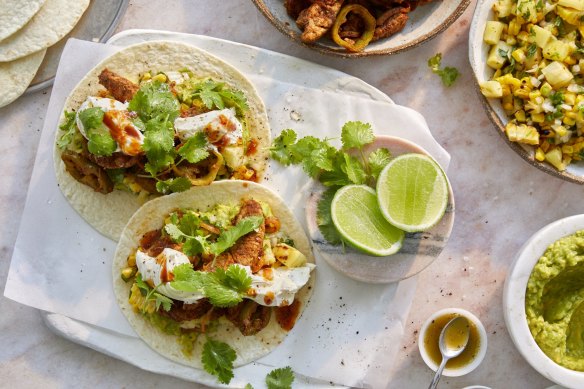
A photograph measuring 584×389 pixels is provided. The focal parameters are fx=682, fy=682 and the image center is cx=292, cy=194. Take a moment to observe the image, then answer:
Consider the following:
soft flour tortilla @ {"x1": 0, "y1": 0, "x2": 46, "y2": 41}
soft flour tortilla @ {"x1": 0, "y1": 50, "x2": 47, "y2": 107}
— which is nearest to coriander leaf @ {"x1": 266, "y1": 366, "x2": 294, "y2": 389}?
soft flour tortilla @ {"x1": 0, "y1": 50, "x2": 47, "y2": 107}

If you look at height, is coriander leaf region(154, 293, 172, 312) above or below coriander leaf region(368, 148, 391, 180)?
below

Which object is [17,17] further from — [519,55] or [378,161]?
[519,55]

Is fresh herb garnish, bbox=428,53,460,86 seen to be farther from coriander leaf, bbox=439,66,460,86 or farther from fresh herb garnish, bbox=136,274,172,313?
fresh herb garnish, bbox=136,274,172,313

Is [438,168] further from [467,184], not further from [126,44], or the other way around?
[126,44]

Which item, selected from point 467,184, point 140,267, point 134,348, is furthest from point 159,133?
point 467,184

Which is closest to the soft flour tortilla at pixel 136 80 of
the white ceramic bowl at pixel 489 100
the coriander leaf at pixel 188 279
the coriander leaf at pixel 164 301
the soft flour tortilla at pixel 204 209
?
the soft flour tortilla at pixel 204 209

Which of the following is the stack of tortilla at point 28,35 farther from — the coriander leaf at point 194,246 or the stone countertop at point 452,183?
the coriander leaf at point 194,246
